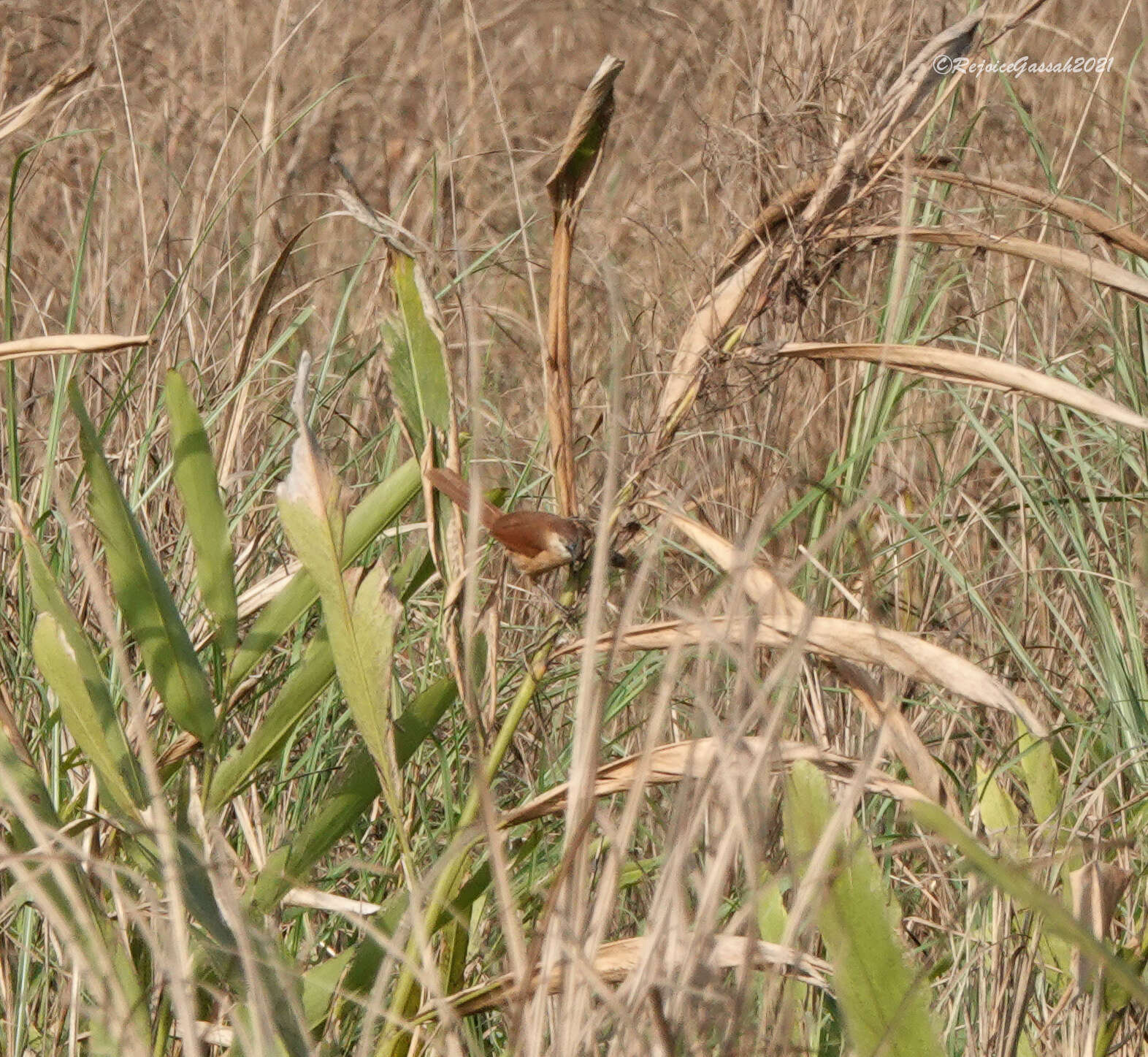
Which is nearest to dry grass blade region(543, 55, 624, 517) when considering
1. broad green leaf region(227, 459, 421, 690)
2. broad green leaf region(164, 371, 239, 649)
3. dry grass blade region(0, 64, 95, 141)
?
broad green leaf region(227, 459, 421, 690)

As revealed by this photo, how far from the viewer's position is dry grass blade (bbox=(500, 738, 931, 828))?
0.84m

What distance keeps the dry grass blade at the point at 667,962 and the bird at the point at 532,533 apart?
9.3 inches

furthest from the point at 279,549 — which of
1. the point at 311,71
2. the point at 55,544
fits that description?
the point at 311,71

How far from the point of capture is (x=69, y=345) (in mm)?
900

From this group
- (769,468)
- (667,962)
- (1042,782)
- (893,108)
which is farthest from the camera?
(769,468)

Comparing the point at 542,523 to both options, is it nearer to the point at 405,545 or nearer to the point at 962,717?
the point at 962,717

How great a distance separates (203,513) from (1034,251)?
567mm

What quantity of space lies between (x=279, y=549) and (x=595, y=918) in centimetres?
102

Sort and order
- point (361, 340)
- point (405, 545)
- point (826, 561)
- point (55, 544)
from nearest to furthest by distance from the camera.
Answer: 1. point (55, 544)
2. point (826, 561)
3. point (405, 545)
4. point (361, 340)

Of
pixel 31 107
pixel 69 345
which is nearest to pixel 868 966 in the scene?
pixel 69 345

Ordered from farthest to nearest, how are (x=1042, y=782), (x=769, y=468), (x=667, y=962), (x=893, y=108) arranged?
(x=769, y=468) < (x=1042, y=782) < (x=893, y=108) < (x=667, y=962)

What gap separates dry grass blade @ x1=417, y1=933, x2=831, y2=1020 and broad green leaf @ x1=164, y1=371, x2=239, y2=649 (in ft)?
0.95

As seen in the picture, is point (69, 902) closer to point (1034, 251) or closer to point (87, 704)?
point (87, 704)

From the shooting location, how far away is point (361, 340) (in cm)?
229
